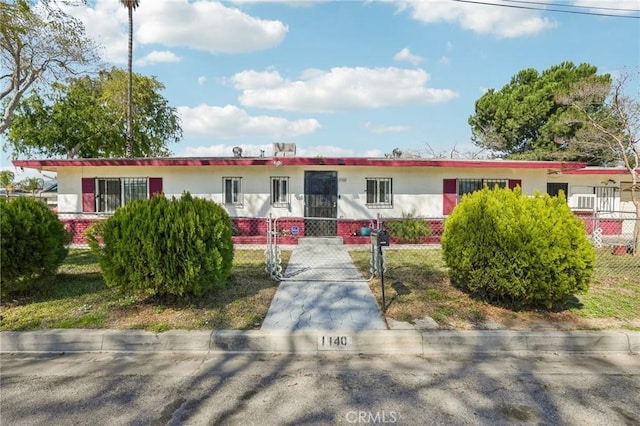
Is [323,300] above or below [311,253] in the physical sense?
below

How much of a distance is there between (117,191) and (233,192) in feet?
12.6

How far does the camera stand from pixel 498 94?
24328 mm

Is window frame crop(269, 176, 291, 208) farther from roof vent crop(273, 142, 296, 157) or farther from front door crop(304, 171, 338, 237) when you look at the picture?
roof vent crop(273, 142, 296, 157)

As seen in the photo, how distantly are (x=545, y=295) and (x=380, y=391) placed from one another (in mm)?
2788

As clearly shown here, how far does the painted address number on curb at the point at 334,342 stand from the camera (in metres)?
3.87

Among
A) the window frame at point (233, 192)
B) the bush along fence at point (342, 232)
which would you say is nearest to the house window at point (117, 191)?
the bush along fence at point (342, 232)

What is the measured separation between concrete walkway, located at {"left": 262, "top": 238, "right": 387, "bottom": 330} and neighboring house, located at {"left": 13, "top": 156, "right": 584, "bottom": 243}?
3432 mm

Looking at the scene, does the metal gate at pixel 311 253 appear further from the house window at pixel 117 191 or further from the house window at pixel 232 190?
the house window at pixel 117 191

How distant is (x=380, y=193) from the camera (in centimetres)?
1152

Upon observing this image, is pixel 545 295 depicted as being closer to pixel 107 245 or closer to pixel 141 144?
pixel 107 245

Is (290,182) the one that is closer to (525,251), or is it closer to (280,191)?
(280,191)

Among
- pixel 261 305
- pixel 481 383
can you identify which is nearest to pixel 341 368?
A: pixel 481 383

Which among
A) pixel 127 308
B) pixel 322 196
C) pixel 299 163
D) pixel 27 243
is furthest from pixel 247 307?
pixel 322 196

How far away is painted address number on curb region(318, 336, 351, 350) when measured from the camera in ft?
12.7
